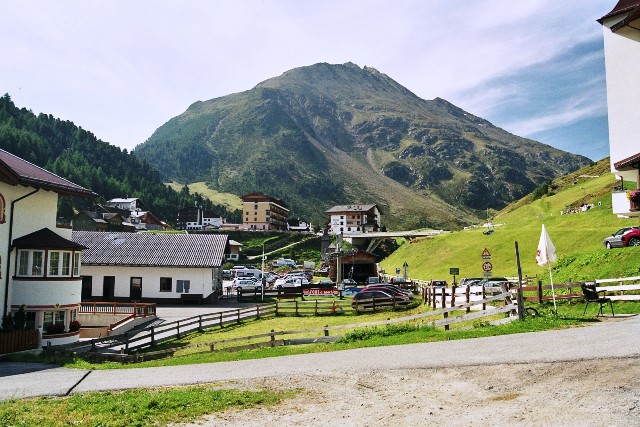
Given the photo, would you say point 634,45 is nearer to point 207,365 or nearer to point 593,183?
point 207,365

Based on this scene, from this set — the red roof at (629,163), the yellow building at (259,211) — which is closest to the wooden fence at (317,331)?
the red roof at (629,163)

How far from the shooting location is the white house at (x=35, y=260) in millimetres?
26438

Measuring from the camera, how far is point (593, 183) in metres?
92.2

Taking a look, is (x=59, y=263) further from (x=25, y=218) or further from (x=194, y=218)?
(x=194, y=218)

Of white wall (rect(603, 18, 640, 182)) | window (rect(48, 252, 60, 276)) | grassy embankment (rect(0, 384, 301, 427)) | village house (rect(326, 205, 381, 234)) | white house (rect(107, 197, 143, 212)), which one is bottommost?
grassy embankment (rect(0, 384, 301, 427))

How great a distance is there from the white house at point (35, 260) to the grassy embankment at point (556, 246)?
28.4 meters

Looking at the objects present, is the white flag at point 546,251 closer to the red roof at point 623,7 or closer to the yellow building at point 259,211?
the red roof at point 623,7

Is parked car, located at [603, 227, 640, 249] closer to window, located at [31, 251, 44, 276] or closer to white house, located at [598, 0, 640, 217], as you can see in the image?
white house, located at [598, 0, 640, 217]

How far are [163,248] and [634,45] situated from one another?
4381 cm

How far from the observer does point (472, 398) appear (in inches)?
399

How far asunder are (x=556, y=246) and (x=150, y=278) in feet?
139

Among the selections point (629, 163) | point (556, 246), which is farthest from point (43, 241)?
point (556, 246)

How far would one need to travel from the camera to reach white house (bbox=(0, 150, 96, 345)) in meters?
26.4

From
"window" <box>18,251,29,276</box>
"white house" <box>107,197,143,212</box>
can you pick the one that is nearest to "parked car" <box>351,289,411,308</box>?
"window" <box>18,251,29,276</box>
